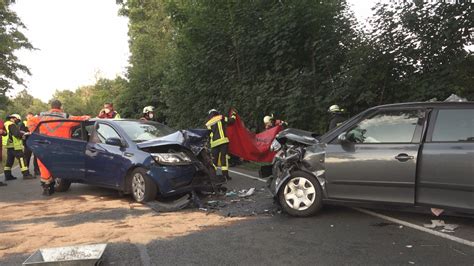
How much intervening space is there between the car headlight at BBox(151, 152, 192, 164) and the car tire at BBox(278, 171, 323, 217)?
1999mm

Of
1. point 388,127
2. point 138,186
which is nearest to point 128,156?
point 138,186

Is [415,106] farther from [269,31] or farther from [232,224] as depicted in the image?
[269,31]

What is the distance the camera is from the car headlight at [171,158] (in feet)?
24.0

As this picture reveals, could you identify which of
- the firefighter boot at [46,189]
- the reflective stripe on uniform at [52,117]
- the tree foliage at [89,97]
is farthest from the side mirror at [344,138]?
the tree foliage at [89,97]

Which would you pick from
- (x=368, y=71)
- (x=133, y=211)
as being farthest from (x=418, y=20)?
(x=133, y=211)

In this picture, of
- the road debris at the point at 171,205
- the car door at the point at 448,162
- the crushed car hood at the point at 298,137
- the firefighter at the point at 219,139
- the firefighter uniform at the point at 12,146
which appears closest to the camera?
the car door at the point at 448,162

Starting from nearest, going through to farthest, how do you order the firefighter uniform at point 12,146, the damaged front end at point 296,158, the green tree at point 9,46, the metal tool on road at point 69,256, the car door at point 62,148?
the metal tool on road at point 69,256, the damaged front end at point 296,158, the car door at point 62,148, the firefighter uniform at point 12,146, the green tree at point 9,46

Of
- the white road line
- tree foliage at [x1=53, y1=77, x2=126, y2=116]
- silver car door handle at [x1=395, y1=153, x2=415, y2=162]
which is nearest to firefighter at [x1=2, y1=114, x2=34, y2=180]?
the white road line

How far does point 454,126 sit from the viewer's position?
530 centimetres

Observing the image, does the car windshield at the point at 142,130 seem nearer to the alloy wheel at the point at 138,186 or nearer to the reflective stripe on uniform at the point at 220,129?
the alloy wheel at the point at 138,186

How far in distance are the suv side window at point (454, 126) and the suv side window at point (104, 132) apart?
18.5 feet

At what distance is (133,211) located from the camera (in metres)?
6.97

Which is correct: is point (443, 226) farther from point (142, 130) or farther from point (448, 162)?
point (142, 130)

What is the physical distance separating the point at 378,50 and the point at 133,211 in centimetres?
702
